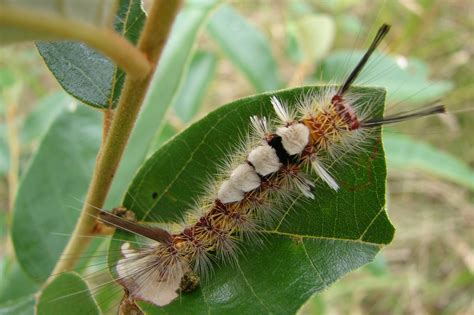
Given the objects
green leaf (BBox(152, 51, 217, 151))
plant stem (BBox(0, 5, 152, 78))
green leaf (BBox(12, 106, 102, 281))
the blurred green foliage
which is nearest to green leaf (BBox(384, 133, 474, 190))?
the blurred green foliage

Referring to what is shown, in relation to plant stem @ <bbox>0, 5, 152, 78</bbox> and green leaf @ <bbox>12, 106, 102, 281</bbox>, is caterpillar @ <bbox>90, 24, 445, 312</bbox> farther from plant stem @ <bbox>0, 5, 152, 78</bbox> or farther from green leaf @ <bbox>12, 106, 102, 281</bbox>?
plant stem @ <bbox>0, 5, 152, 78</bbox>

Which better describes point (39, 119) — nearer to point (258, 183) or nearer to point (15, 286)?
point (15, 286)

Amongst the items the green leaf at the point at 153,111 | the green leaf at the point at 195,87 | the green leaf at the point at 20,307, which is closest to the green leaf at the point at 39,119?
the green leaf at the point at 195,87

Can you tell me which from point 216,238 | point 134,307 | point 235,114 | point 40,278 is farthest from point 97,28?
point 40,278

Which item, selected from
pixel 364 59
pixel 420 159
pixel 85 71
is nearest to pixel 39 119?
pixel 85 71

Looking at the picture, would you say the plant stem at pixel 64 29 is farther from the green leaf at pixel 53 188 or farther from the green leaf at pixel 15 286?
the green leaf at pixel 15 286
